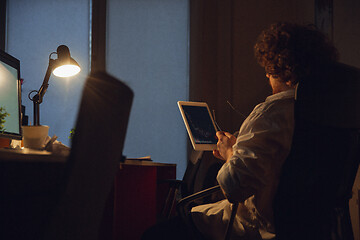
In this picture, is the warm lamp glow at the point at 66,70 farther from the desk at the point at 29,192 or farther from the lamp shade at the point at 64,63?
the desk at the point at 29,192

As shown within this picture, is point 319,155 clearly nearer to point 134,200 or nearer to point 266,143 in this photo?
point 266,143

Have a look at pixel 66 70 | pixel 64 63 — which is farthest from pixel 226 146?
pixel 66 70

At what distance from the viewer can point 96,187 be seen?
0.69 metres

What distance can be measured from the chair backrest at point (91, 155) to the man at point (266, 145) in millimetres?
616

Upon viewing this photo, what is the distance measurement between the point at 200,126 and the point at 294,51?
736 mm

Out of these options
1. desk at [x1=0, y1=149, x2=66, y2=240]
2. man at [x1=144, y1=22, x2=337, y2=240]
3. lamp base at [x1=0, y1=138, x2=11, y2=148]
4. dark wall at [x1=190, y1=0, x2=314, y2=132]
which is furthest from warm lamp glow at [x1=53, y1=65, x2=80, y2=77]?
dark wall at [x1=190, y1=0, x2=314, y2=132]

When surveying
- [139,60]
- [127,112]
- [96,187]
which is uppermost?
[139,60]

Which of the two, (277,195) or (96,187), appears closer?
(96,187)

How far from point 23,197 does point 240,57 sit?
3429 mm

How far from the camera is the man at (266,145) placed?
1247 millimetres

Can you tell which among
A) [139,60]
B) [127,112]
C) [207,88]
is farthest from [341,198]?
[139,60]

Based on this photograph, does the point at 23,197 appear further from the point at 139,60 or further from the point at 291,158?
the point at 139,60

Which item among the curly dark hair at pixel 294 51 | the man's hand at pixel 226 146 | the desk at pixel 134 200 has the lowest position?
the desk at pixel 134 200

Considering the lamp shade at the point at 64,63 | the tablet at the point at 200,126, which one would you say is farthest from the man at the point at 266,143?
the lamp shade at the point at 64,63
